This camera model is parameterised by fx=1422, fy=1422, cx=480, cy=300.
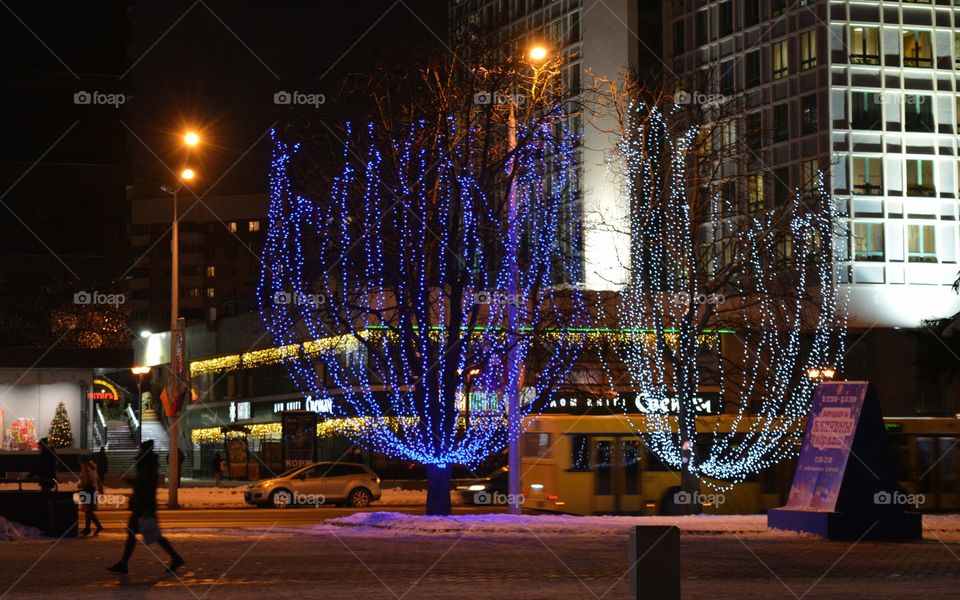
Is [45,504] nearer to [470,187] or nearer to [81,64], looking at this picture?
[470,187]

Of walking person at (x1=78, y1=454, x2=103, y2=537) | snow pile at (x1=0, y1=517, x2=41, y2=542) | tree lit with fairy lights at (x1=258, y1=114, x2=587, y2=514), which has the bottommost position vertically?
snow pile at (x1=0, y1=517, x2=41, y2=542)

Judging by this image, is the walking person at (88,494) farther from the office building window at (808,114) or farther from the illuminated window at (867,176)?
the office building window at (808,114)

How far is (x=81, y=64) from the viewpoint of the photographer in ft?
137

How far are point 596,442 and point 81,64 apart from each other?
19364 mm

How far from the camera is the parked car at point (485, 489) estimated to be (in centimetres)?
4088

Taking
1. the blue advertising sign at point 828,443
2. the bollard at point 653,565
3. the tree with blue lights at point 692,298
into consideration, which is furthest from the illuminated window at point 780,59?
the bollard at point 653,565

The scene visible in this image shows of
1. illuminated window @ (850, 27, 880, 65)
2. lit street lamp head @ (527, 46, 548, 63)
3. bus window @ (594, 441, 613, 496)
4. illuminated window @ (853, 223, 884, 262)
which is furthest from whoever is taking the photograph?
illuminated window @ (850, 27, 880, 65)

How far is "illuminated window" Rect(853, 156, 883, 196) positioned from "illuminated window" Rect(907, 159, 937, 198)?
1.52 meters

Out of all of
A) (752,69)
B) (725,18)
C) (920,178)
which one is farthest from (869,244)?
(725,18)

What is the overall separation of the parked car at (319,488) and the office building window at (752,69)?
131 ft

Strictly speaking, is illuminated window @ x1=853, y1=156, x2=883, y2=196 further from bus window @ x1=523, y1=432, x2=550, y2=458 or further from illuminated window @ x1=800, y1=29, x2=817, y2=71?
bus window @ x1=523, y1=432, x2=550, y2=458

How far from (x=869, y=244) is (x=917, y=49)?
9.95m

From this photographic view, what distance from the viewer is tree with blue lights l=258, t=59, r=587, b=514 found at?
96.9 ft

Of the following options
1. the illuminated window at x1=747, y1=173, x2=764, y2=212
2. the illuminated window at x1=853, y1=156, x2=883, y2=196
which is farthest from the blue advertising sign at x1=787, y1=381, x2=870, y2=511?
the illuminated window at x1=853, y1=156, x2=883, y2=196
